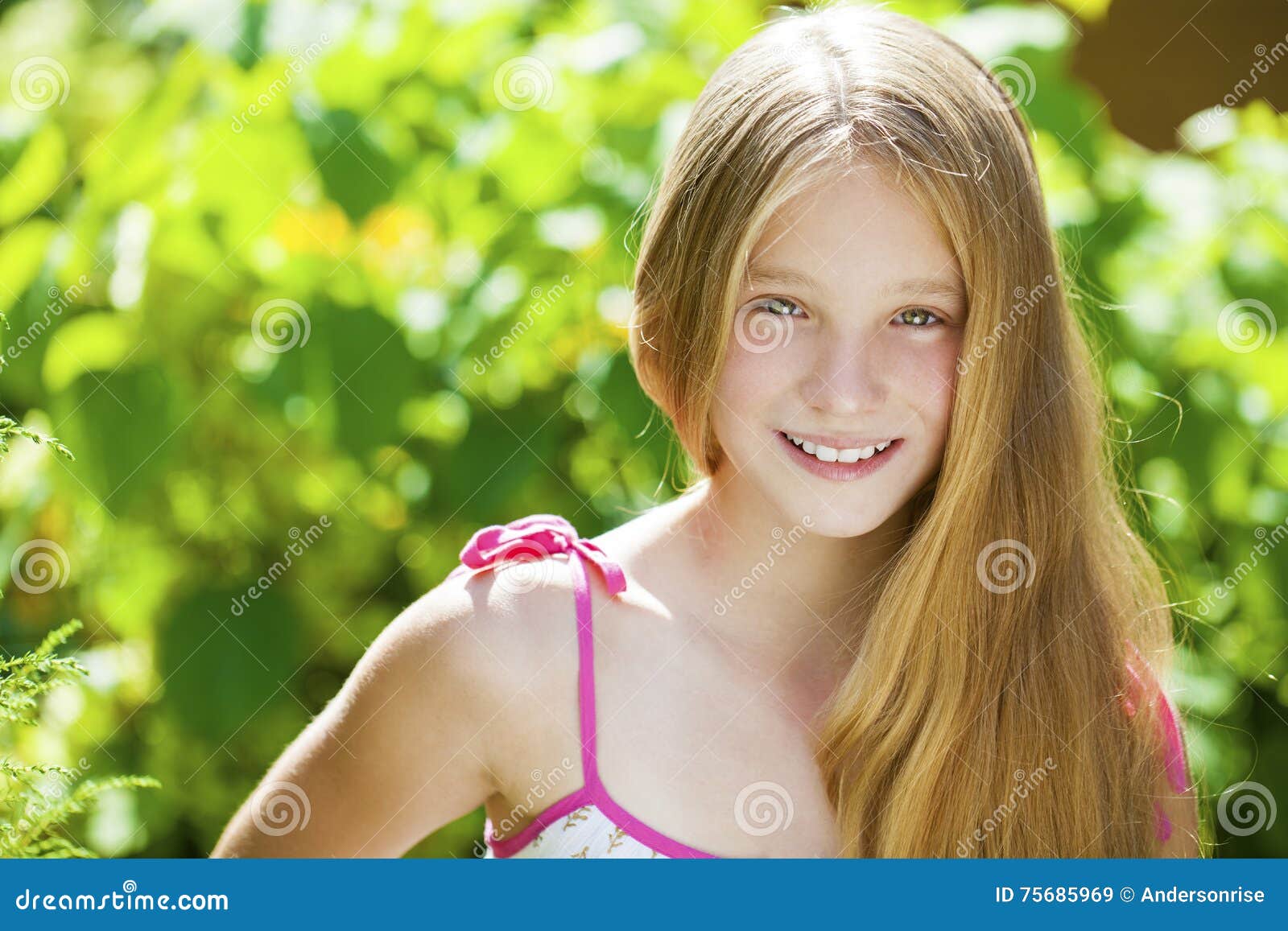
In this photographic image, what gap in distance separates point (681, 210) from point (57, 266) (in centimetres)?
77

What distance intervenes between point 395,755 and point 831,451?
0.49 meters

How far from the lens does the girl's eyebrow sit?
1104 millimetres

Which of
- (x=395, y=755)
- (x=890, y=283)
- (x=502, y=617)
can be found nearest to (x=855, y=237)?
(x=890, y=283)

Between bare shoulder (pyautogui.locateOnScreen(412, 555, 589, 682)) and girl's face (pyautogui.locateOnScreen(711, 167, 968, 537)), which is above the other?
girl's face (pyautogui.locateOnScreen(711, 167, 968, 537))

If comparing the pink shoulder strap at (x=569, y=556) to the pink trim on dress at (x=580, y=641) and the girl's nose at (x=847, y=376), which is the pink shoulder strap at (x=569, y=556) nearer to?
the pink trim on dress at (x=580, y=641)

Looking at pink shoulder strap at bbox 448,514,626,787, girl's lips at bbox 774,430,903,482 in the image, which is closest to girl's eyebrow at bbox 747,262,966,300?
girl's lips at bbox 774,430,903,482

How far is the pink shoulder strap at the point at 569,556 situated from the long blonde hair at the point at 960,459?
0.52ft

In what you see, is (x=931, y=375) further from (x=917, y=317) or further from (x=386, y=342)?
(x=386, y=342)

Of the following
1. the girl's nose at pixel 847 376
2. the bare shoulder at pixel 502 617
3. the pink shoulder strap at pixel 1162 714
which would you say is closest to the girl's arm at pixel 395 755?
the bare shoulder at pixel 502 617

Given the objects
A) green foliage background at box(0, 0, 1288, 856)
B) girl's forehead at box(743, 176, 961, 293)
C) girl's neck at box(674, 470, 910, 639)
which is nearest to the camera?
girl's forehead at box(743, 176, 961, 293)

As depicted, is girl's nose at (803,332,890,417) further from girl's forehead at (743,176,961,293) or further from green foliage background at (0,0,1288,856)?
green foliage background at (0,0,1288,856)

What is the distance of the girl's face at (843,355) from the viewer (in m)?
1.10

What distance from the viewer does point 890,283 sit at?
3.61 feet

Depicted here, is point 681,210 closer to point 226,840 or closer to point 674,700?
point 674,700
